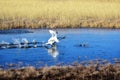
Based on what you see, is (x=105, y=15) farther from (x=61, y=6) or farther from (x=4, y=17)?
(x=4, y=17)

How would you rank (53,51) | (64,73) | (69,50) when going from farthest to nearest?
(69,50)
(53,51)
(64,73)

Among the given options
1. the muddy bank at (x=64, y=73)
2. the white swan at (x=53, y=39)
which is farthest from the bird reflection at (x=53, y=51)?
the muddy bank at (x=64, y=73)

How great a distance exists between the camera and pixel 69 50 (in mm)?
17844

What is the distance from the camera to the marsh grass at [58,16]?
85.3 feet

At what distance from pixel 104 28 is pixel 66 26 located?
2253mm

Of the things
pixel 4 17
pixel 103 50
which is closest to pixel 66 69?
pixel 103 50

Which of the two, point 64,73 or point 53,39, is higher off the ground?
point 53,39

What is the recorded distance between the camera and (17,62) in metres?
15.2

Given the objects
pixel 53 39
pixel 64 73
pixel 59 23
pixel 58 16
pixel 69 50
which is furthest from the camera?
pixel 58 16

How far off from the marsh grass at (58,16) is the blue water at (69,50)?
1944 mm

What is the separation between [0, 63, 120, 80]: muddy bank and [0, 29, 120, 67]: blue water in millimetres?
1791

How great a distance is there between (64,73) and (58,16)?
15.6m

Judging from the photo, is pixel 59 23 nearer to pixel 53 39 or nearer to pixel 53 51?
pixel 53 39

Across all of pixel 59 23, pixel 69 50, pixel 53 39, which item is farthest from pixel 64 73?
pixel 59 23
